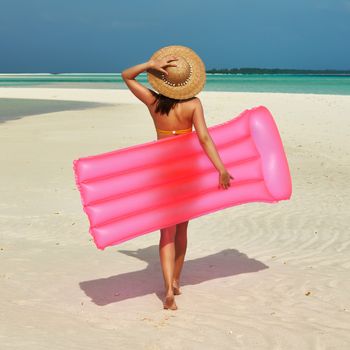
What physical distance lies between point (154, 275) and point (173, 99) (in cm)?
186

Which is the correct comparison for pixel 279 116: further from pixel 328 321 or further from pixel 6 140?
pixel 328 321

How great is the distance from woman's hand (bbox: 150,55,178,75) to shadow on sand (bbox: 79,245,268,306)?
1854 millimetres

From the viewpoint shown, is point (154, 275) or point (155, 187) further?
point (154, 275)

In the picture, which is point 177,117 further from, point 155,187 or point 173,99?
point 155,187

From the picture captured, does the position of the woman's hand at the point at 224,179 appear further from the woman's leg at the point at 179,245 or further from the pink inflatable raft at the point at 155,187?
the woman's leg at the point at 179,245

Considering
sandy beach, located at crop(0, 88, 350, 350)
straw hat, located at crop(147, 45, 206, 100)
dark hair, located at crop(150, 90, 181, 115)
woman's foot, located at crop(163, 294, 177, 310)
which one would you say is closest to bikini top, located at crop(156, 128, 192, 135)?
dark hair, located at crop(150, 90, 181, 115)

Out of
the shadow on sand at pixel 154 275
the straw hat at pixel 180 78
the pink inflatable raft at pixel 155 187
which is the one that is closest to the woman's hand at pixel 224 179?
the pink inflatable raft at pixel 155 187

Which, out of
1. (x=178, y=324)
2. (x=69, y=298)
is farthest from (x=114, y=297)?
(x=178, y=324)

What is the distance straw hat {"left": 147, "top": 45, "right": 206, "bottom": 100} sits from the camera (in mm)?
4547

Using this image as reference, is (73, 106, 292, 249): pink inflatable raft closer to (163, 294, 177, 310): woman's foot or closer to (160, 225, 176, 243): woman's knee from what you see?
(160, 225, 176, 243): woman's knee

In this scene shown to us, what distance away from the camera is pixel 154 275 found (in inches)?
228

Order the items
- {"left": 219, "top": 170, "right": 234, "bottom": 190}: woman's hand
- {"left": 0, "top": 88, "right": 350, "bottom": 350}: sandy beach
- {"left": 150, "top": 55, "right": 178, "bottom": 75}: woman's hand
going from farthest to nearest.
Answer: {"left": 219, "top": 170, "right": 234, "bottom": 190}: woman's hand, {"left": 150, "top": 55, "right": 178, "bottom": 75}: woman's hand, {"left": 0, "top": 88, "right": 350, "bottom": 350}: sandy beach

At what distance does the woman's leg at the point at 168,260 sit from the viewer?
4.81 m

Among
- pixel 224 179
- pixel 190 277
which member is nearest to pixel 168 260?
pixel 224 179
